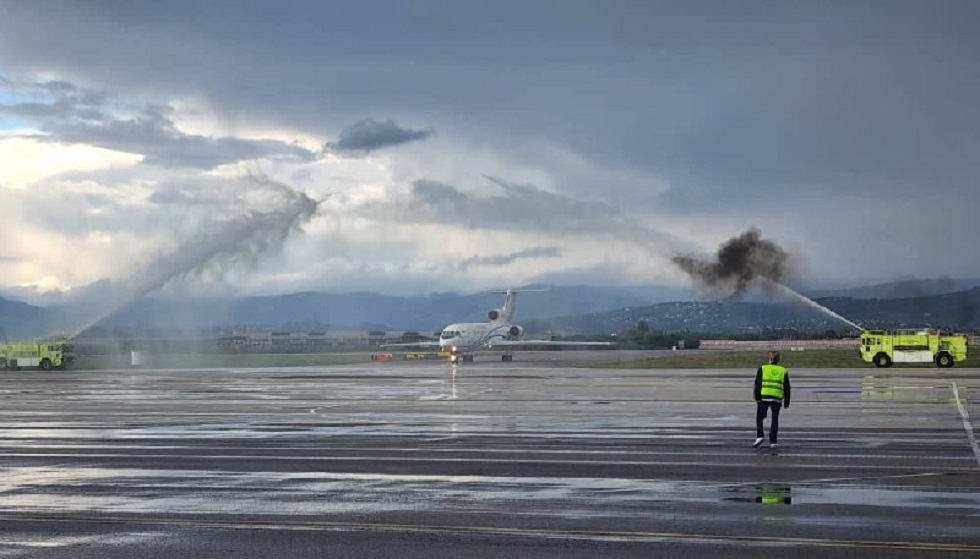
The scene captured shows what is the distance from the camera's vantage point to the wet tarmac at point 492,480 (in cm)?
1327

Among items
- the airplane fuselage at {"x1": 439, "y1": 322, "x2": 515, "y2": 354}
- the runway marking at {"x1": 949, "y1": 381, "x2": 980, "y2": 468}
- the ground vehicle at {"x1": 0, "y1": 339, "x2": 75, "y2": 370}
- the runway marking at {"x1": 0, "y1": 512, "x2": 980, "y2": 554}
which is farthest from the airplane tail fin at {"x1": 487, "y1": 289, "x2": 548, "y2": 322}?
the runway marking at {"x1": 0, "y1": 512, "x2": 980, "y2": 554}

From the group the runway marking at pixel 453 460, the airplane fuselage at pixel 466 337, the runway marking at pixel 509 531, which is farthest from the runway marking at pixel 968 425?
the airplane fuselage at pixel 466 337

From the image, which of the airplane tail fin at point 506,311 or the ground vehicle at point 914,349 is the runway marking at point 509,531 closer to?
the ground vehicle at point 914,349

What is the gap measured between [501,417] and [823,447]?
37.1 ft

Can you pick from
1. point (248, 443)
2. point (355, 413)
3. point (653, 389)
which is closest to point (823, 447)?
point (248, 443)

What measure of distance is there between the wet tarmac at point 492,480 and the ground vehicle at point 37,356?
157ft

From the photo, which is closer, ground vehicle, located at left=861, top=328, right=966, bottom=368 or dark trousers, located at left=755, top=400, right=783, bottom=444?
dark trousers, located at left=755, top=400, right=783, bottom=444

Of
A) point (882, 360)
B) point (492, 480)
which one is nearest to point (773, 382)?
point (492, 480)

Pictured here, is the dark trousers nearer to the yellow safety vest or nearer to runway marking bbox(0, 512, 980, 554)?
the yellow safety vest

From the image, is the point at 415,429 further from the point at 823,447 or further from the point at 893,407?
the point at 893,407

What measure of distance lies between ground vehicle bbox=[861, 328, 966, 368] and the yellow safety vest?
165 feet

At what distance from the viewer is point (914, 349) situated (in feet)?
238

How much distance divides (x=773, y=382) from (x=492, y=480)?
9.25m

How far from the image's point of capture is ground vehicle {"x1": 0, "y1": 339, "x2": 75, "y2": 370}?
85875mm
